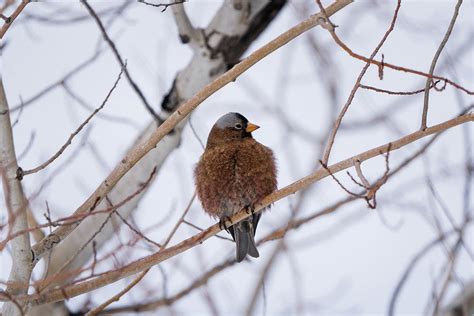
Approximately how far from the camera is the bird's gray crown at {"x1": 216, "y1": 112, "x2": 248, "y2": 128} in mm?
4418

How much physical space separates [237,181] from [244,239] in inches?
14.9

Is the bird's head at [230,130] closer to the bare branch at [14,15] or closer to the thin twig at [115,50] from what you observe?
the thin twig at [115,50]

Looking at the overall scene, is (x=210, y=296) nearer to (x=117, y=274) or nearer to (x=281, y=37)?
(x=117, y=274)

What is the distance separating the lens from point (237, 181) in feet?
12.9

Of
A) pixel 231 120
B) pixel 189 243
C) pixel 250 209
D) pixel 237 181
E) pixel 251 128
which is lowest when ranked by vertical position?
pixel 189 243

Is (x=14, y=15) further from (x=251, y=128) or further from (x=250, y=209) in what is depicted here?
(x=251, y=128)

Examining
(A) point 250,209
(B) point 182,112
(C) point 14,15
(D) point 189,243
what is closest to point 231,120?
(A) point 250,209

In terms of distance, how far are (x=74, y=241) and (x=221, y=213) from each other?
A: 997 mm

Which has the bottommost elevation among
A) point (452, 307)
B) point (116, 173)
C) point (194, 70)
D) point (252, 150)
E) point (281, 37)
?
point (452, 307)

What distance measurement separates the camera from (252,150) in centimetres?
408

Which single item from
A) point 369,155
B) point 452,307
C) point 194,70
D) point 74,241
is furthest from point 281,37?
point 452,307

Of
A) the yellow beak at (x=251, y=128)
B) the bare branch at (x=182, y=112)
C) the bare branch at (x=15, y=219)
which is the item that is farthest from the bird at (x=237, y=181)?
the bare branch at (x=15, y=219)

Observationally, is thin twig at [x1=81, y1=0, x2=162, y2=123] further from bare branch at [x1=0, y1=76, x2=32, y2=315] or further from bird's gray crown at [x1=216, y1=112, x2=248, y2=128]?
bare branch at [x1=0, y1=76, x2=32, y2=315]

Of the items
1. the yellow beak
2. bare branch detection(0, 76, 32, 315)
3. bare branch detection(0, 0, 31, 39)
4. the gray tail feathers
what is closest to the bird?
the gray tail feathers
